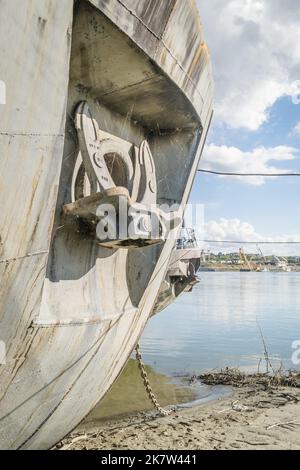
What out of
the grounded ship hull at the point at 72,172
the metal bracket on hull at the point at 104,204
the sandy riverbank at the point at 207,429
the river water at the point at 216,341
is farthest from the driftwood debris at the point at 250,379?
the metal bracket on hull at the point at 104,204

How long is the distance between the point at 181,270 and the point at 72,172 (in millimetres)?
4024

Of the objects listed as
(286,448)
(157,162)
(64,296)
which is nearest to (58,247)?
(64,296)

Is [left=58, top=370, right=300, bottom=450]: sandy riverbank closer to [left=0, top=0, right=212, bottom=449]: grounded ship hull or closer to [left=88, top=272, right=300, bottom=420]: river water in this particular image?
[left=88, top=272, right=300, bottom=420]: river water

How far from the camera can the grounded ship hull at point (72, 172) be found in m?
2.32

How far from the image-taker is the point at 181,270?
285 inches

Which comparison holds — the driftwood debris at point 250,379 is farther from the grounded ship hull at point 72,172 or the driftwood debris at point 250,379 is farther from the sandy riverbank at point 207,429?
the grounded ship hull at point 72,172

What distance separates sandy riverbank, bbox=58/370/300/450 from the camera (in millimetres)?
5535

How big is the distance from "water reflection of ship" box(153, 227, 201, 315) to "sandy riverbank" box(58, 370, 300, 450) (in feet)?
6.32

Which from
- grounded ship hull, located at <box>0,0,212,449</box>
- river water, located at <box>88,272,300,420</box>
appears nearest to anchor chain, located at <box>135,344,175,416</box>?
river water, located at <box>88,272,300,420</box>

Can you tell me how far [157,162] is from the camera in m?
4.58

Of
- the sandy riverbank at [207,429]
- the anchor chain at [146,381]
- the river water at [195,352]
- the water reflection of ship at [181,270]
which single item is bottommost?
the river water at [195,352]

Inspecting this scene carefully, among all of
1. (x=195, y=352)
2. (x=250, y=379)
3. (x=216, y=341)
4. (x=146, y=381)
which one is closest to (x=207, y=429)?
(x=146, y=381)

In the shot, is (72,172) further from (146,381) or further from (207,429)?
(207,429)

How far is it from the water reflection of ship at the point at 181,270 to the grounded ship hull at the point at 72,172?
2.62m
